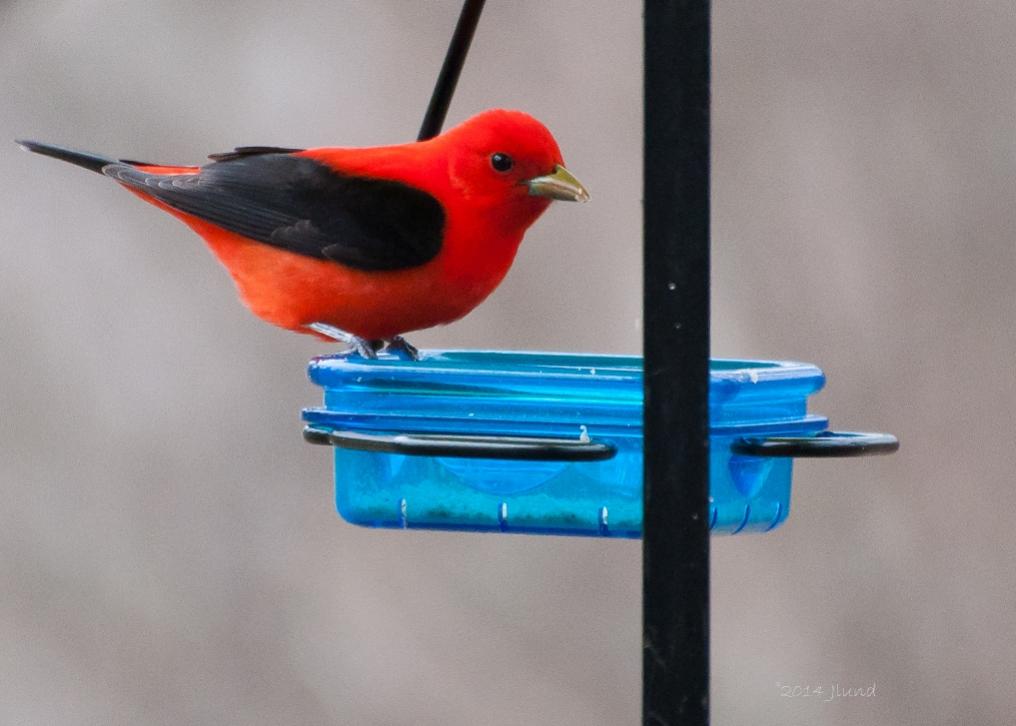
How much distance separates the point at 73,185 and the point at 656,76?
4.64 metres

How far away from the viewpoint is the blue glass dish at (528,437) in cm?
302

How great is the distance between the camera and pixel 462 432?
3051 mm

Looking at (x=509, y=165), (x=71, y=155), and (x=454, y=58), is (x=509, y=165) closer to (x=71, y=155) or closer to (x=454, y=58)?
(x=454, y=58)

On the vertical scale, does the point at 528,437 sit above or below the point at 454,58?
below

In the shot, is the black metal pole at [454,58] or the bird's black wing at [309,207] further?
the bird's black wing at [309,207]

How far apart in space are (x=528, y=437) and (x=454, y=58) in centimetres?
104

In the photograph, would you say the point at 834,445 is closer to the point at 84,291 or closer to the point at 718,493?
the point at 718,493

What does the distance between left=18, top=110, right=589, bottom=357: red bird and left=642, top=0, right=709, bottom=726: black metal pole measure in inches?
47.0

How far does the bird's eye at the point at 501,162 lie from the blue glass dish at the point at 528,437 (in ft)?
2.38

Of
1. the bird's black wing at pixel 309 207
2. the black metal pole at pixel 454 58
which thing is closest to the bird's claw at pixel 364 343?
the bird's black wing at pixel 309 207

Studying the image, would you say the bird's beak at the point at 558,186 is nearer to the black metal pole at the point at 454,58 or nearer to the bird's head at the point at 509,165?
the bird's head at the point at 509,165

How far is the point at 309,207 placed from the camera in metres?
3.99

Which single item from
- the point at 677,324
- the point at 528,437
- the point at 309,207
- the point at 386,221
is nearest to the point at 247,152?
the point at 309,207

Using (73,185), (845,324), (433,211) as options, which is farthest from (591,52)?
(433,211)
